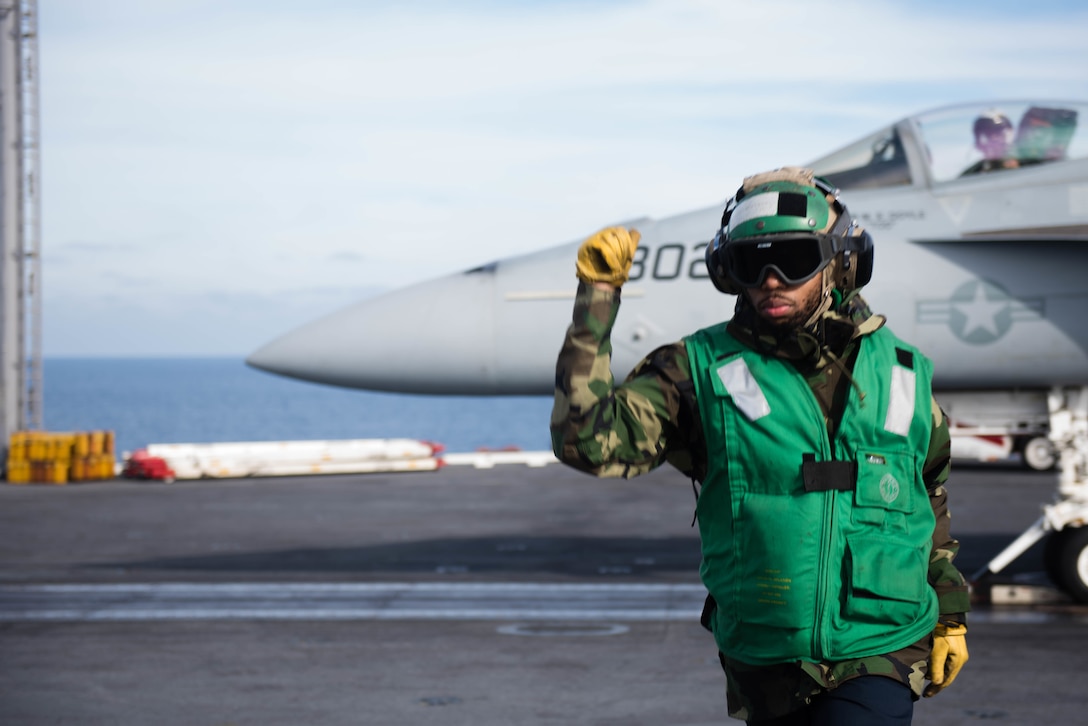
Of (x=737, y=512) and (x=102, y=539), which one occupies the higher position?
(x=737, y=512)

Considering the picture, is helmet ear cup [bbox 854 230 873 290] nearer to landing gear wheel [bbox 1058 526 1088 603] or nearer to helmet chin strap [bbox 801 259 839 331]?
helmet chin strap [bbox 801 259 839 331]

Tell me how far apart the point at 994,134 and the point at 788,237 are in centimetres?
654

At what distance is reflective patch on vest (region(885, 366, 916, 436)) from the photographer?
313 cm

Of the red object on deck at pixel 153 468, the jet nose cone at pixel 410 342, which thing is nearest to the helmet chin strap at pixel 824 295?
the jet nose cone at pixel 410 342

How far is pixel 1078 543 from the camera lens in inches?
378

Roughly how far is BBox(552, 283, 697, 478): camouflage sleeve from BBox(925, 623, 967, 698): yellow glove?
0.90 metres

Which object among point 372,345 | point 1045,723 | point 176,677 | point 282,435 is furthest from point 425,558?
point 282,435

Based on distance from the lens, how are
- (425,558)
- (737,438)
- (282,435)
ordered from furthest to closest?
1. (282,435)
2. (425,558)
3. (737,438)

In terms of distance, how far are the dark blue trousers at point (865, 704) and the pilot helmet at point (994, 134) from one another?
6681 mm

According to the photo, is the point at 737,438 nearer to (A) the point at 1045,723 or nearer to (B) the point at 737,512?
(B) the point at 737,512

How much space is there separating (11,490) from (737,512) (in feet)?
65.8

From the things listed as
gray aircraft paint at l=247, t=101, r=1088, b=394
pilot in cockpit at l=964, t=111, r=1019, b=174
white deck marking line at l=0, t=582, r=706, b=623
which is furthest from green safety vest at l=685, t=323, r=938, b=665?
white deck marking line at l=0, t=582, r=706, b=623

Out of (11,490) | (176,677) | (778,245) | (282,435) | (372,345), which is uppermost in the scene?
(778,245)

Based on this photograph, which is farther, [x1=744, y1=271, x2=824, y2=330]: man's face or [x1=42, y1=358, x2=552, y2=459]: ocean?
[x1=42, y1=358, x2=552, y2=459]: ocean
